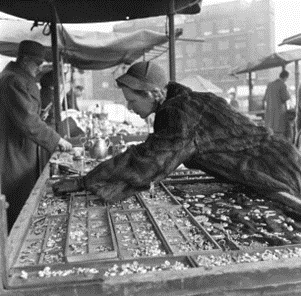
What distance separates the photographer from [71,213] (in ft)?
5.54

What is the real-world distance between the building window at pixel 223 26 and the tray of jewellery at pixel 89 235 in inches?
946

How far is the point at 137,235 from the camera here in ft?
4.67

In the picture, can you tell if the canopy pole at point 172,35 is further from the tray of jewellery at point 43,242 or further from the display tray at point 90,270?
the display tray at point 90,270

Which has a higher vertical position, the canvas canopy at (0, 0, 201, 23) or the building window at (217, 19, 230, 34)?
the building window at (217, 19, 230, 34)

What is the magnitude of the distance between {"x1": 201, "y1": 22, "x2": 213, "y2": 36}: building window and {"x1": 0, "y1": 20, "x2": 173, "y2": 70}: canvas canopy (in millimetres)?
18966

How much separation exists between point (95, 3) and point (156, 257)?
10.2 feet

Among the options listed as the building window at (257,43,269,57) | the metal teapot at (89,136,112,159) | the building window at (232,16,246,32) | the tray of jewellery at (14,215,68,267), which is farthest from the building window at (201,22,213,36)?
the tray of jewellery at (14,215,68,267)

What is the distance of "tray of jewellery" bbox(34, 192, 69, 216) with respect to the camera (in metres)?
1.72

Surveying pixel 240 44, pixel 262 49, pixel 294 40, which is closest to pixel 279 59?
pixel 294 40

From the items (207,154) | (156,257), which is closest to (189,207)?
(207,154)

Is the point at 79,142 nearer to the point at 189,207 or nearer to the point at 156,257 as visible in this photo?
the point at 189,207

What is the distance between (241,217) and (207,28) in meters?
24.4

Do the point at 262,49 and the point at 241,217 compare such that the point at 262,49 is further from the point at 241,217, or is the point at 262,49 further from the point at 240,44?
the point at 241,217

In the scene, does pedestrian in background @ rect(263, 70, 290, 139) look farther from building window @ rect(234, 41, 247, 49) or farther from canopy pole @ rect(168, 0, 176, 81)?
building window @ rect(234, 41, 247, 49)
